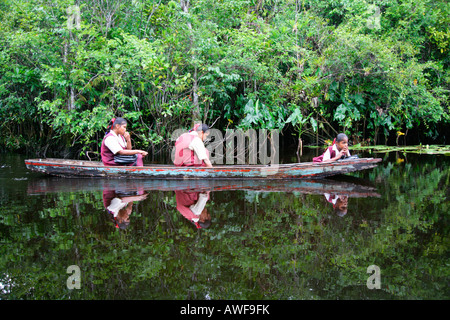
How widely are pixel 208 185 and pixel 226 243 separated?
2916 mm

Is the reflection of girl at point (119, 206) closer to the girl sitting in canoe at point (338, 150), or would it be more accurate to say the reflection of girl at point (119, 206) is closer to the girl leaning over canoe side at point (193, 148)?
the girl leaning over canoe side at point (193, 148)

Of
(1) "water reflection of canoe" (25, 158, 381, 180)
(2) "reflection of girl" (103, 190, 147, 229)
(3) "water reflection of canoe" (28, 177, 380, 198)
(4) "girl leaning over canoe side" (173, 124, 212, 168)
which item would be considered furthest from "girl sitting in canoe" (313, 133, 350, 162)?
(2) "reflection of girl" (103, 190, 147, 229)

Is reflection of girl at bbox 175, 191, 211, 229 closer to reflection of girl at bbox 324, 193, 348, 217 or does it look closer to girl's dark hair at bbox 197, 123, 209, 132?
girl's dark hair at bbox 197, 123, 209, 132

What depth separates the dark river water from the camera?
9.68 feet

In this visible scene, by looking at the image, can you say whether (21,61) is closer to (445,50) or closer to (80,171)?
(80,171)

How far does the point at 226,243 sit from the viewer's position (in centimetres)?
376

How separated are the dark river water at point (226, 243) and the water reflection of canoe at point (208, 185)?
8 cm

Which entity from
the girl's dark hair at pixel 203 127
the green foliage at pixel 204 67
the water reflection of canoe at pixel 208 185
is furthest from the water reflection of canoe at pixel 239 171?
the green foliage at pixel 204 67

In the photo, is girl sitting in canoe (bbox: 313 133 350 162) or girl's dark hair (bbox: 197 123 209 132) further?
girl sitting in canoe (bbox: 313 133 350 162)

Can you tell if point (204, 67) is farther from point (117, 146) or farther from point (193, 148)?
point (117, 146)

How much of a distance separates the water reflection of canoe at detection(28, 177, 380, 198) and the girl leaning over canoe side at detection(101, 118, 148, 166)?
1.41 ft

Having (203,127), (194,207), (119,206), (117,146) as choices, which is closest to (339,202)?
(194,207)
